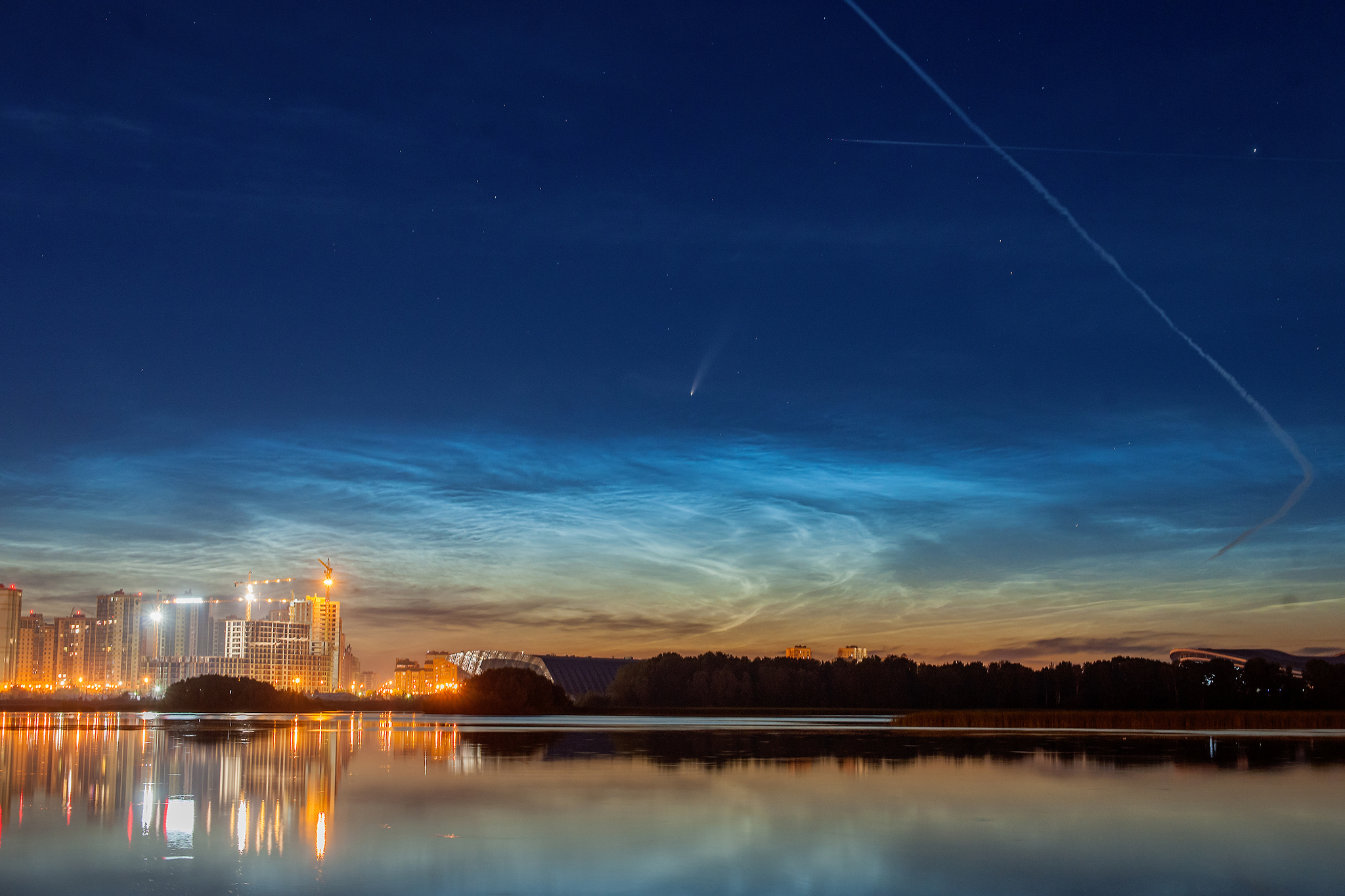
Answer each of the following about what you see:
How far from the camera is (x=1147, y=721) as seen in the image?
3376 inches

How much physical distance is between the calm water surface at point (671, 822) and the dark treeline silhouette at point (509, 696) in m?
94.8

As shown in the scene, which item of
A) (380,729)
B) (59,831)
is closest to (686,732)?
(380,729)

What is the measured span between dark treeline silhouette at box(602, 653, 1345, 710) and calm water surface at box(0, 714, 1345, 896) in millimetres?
116438

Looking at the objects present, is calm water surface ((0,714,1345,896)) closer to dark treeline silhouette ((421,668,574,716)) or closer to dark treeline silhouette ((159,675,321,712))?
dark treeline silhouette ((421,668,574,716))

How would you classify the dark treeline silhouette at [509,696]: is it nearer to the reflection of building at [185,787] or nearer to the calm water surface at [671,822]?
the reflection of building at [185,787]

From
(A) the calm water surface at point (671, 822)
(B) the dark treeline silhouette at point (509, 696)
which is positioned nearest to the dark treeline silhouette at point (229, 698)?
(B) the dark treeline silhouette at point (509, 696)

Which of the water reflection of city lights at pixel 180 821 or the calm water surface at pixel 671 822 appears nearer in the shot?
the calm water surface at pixel 671 822

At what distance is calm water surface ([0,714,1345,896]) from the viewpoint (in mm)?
18156

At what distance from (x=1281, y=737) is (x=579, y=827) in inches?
2441

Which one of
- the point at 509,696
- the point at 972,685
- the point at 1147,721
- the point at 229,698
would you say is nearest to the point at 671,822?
the point at 1147,721

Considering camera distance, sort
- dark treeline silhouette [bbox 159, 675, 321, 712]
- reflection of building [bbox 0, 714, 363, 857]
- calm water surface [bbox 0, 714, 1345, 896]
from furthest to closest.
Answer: dark treeline silhouette [bbox 159, 675, 321, 712], reflection of building [bbox 0, 714, 363, 857], calm water surface [bbox 0, 714, 1345, 896]

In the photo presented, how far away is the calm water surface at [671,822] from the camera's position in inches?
715

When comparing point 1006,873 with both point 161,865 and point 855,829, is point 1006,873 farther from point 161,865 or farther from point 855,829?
point 161,865

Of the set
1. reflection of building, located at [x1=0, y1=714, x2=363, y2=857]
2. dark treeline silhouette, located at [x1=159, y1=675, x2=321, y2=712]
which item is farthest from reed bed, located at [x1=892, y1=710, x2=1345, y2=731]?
dark treeline silhouette, located at [x1=159, y1=675, x2=321, y2=712]
